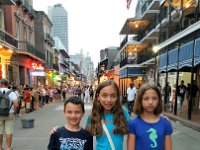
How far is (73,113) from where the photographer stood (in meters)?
2.71

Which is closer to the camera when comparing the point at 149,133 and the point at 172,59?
the point at 149,133

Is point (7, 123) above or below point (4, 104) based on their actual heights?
below

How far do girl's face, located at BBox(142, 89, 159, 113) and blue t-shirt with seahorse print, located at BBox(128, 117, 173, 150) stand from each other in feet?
0.47

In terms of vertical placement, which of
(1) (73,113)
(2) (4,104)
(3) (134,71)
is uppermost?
(1) (73,113)

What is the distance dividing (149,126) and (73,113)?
29.9 inches

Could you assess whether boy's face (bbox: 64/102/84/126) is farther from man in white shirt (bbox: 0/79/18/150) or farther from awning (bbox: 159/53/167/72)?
awning (bbox: 159/53/167/72)

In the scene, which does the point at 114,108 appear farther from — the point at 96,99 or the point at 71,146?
the point at 71,146

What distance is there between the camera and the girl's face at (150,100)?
2.75m

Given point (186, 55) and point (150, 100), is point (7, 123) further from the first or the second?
point (186, 55)

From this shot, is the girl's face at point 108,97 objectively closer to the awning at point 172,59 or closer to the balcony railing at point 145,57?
the awning at point 172,59

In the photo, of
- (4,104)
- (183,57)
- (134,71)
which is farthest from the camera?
(134,71)

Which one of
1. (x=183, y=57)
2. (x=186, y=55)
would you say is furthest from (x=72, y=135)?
(x=183, y=57)

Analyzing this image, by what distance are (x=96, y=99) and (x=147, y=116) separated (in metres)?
0.55

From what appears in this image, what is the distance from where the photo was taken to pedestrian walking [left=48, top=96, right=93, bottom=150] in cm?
263
